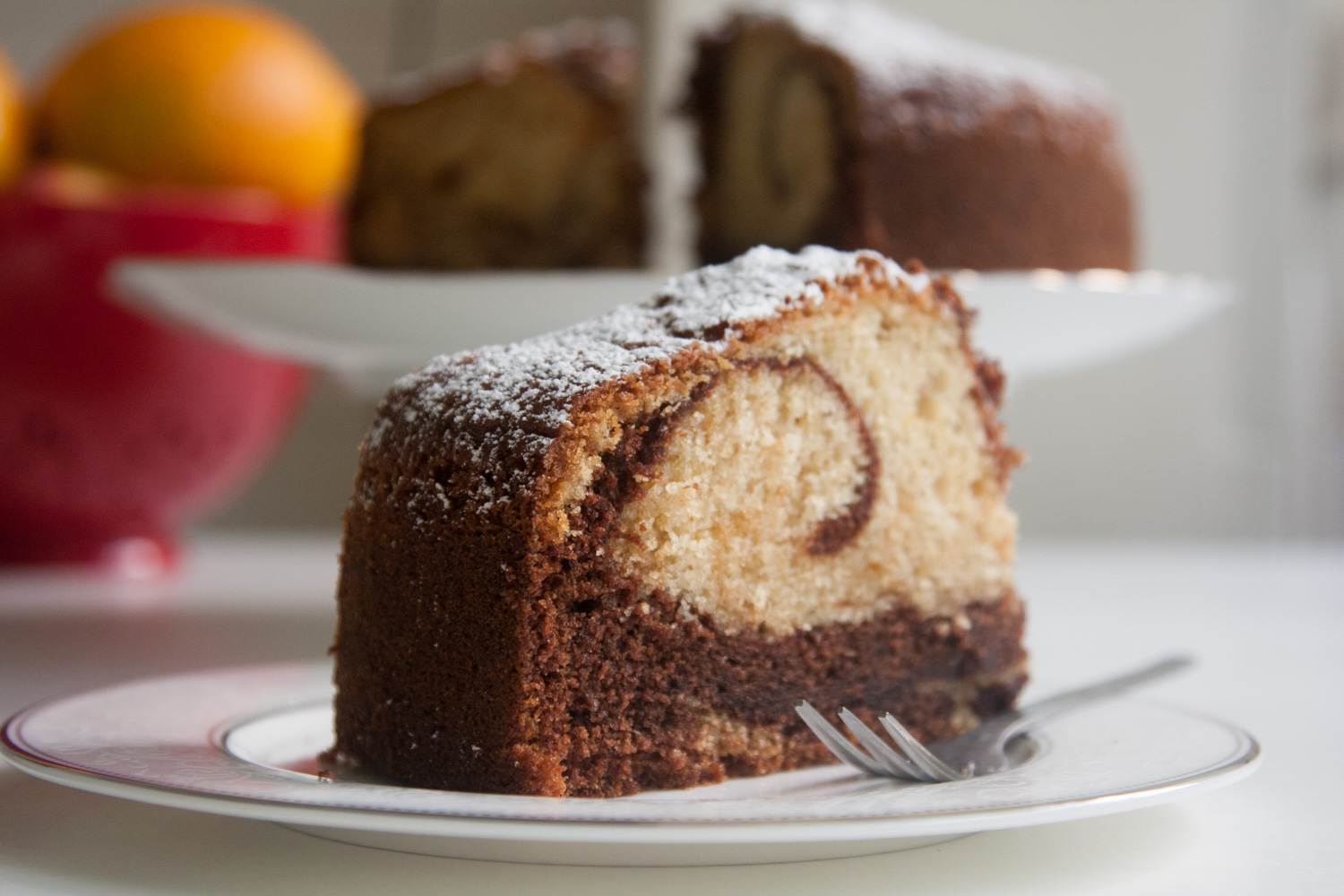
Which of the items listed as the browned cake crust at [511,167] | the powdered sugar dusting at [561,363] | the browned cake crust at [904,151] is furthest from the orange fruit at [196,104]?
the powdered sugar dusting at [561,363]

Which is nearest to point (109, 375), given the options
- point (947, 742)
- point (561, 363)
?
point (561, 363)

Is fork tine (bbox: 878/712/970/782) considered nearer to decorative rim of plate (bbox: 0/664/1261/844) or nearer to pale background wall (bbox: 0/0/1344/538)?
decorative rim of plate (bbox: 0/664/1261/844)

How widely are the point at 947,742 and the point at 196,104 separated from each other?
1244mm

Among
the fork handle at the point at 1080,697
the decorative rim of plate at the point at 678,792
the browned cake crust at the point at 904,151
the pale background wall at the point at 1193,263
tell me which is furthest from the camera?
the pale background wall at the point at 1193,263

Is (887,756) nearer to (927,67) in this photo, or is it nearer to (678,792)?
(678,792)

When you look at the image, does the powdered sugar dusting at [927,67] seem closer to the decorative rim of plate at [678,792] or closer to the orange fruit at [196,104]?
the orange fruit at [196,104]

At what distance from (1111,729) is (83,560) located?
58.0 inches

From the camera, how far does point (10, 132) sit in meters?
1.77

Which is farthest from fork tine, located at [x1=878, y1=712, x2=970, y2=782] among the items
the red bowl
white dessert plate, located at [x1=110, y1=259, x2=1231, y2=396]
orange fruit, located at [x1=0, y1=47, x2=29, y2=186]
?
orange fruit, located at [x1=0, y1=47, x2=29, y2=186]

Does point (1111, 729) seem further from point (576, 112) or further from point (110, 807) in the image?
point (576, 112)

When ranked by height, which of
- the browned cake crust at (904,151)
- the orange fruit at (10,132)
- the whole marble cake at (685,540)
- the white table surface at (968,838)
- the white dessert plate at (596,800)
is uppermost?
the orange fruit at (10,132)

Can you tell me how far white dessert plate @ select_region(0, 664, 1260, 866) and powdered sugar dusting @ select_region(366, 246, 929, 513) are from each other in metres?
0.19

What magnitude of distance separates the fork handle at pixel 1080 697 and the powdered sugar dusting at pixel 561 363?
0.29 meters

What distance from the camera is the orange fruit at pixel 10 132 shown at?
175 centimetres
